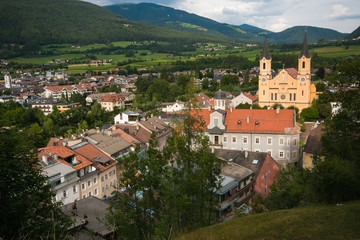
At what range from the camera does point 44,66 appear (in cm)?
19788

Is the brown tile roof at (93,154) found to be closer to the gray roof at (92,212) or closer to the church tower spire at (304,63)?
the gray roof at (92,212)

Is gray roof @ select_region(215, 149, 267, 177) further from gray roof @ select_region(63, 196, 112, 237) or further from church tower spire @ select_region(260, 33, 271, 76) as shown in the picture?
church tower spire @ select_region(260, 33, 271, 76)

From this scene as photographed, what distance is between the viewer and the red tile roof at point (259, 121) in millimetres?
38719

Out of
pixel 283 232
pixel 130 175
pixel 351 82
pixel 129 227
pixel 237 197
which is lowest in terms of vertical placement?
pixel 237 197

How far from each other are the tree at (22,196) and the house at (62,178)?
43.6ft

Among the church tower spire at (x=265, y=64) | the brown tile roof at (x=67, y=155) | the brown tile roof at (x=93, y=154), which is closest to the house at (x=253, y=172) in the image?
the brown tile roof at (x=93, y=154)

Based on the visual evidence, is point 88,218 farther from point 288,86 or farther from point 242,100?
point 242,100

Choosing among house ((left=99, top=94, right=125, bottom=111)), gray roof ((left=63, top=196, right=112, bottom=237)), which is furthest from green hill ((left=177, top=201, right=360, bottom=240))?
house ((left=99, top=94, right=125, bottom=111))

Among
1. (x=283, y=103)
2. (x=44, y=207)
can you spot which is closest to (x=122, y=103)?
(x=283, y=103)

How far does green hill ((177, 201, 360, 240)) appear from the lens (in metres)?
11.0

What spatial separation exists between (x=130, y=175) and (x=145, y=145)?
2885cm

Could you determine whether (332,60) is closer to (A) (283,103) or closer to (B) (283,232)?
(A) (283,103)

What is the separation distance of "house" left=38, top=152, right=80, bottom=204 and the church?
175 feet

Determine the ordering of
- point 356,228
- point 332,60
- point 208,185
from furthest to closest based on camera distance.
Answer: point 332,60
point 208,185
point 356,228
